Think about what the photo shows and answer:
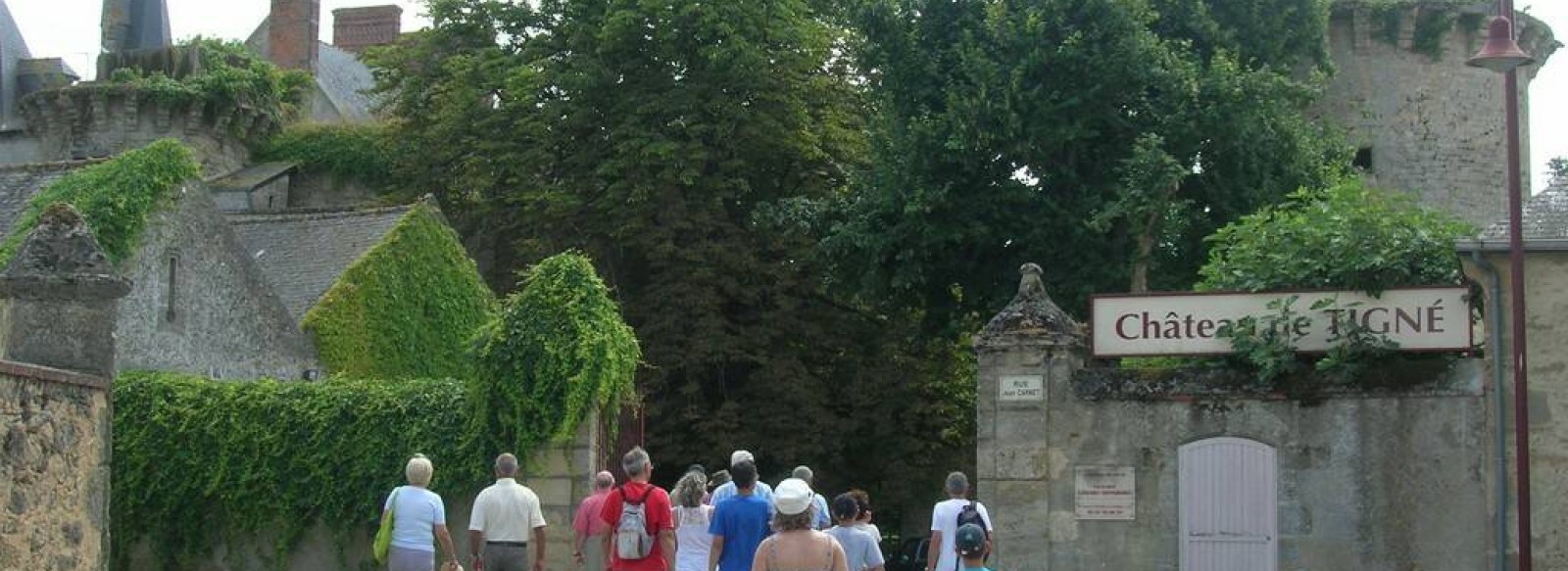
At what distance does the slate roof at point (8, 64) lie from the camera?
48.0 m

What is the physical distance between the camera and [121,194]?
27422 mm

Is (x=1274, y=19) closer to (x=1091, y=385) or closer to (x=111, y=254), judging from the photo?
(x=1091, y=385)

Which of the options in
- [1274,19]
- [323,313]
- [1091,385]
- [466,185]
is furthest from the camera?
[466,185]

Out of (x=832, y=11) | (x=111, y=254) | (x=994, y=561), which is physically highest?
(x=832, y=11)

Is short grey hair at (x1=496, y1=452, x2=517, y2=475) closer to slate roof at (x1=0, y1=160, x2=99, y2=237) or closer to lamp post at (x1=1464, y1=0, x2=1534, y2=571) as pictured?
lamp post at (x1=1464, y1=0, x2=1534, y2=571)

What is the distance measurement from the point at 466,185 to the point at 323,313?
30.4 feet

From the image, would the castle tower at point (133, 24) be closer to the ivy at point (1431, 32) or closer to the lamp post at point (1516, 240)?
the ivy at point (1431, 32)

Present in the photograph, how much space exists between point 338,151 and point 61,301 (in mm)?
32195

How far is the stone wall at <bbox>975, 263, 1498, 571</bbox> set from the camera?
19719 millimetres

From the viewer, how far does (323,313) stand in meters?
30.9

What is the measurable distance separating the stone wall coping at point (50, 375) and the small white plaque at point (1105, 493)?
971cm

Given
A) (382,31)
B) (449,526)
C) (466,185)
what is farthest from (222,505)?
(382,31)

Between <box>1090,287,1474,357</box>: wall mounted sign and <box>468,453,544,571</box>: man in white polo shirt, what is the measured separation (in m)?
6.78

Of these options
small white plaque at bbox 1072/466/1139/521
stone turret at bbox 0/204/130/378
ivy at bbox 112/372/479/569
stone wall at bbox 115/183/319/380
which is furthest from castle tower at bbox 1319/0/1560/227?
stone turret at bbox 0/204/130/378
